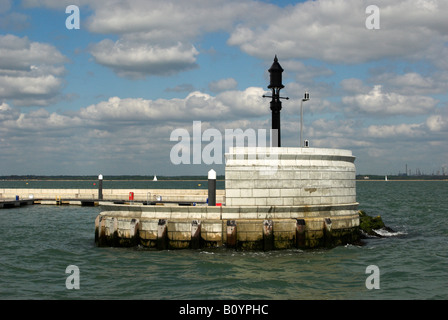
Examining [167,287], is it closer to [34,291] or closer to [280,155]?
[34,291]

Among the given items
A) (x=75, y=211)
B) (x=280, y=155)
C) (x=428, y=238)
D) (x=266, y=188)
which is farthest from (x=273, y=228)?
(x=75, y=211)

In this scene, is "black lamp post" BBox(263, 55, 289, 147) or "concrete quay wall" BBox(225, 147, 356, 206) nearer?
"concrete quay wall" BBox(225, 147, 356, 206)

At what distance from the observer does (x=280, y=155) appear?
22.1 m

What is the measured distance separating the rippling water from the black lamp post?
824 centimetres

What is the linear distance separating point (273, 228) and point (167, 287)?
6962 millimetres

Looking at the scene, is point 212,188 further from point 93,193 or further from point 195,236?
point 93,193

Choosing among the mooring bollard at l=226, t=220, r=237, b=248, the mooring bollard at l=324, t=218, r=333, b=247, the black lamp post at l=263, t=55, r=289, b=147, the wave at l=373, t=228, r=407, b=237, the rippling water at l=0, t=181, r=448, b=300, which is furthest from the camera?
the wave at l=373, t=228, r=407, b=237

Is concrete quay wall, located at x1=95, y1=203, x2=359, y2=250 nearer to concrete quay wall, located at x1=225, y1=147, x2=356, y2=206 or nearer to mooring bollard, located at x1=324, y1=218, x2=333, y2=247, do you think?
mooring bollard, located at x1=324, y1=218, x2=333, y2=247

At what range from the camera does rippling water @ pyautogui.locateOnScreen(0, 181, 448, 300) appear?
15891mm

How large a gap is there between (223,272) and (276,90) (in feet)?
41.8

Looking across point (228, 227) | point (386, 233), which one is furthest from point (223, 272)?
point (386, 233)

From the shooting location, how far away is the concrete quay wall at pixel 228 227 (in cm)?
2147

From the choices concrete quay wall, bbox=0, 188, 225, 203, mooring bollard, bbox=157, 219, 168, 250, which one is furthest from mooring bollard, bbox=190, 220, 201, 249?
concrete quay wall, bbox=0, 188, 225, 203
